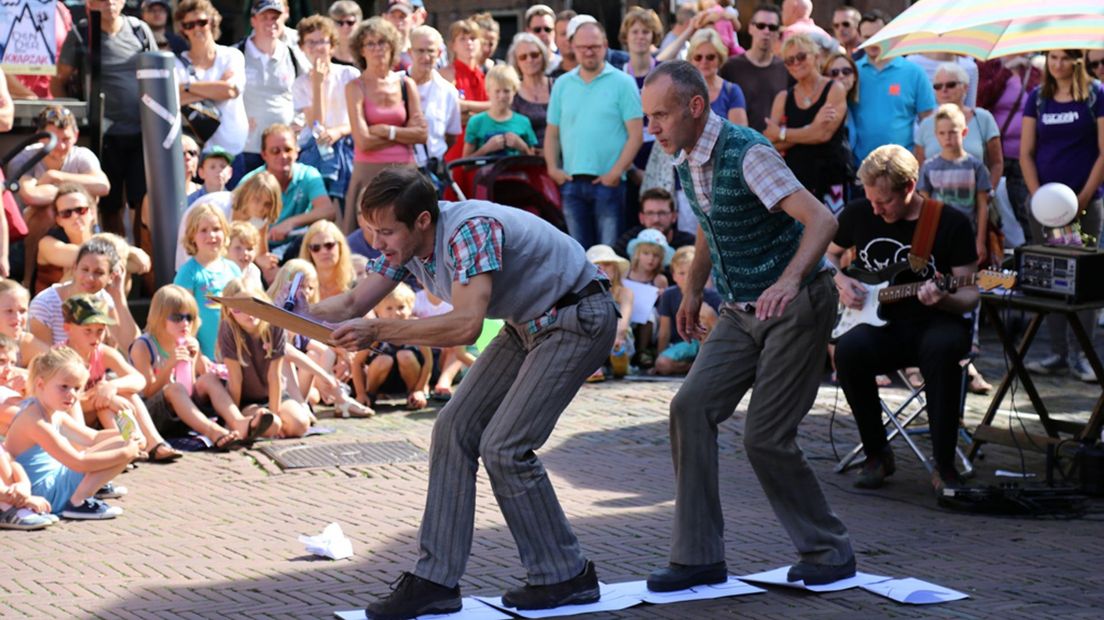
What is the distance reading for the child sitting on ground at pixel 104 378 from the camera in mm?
8484

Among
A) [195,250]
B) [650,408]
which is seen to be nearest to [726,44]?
[650,408]

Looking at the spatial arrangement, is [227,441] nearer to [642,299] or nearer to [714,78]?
[642,299]

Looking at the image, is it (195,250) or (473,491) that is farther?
(195,250)

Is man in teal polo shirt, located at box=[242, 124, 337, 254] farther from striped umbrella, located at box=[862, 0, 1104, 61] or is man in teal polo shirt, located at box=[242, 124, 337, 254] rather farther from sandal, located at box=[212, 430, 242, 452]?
striped umbrella, located at box=[862, 0, 1104, 61]

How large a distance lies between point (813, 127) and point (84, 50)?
4.90 meters

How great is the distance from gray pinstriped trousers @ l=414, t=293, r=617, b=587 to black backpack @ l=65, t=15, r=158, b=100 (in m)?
6.47

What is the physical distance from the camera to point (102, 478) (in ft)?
25.6

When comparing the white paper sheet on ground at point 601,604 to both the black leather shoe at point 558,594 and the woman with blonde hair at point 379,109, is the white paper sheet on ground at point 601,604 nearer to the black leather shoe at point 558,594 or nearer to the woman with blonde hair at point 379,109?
the black leather shoe at point 558,594

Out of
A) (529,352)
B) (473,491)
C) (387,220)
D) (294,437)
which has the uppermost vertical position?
(387,220)

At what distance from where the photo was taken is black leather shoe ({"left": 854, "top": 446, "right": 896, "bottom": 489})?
27.4ft

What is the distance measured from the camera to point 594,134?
12.1 metres

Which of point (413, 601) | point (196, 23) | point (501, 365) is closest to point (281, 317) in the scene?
point (501, 365)

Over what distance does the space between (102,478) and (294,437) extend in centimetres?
182

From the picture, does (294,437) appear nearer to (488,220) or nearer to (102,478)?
(102,478)
